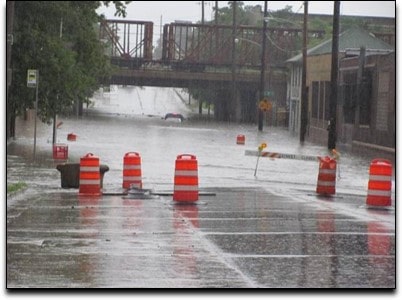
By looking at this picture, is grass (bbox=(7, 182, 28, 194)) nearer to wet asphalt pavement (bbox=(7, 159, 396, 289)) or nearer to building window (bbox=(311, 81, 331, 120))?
wet asphalt pavement (bbox=(7, 159, 396, 289))

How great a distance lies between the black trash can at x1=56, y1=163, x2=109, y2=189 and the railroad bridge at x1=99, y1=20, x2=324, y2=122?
26.1m

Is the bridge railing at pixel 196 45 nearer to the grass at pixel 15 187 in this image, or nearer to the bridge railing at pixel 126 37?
the bridge railing at pixel 126 37

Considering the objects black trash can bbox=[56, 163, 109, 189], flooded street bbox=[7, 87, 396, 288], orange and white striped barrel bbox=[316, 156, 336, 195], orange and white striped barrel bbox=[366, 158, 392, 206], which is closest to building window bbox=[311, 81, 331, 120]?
flooded street bbox=[7, 87, 396, 288]

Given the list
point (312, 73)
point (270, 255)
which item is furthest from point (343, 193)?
point (312, 73)

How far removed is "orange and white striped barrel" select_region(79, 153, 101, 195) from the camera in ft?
70.1

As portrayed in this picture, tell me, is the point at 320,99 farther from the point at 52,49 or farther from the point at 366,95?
the point at 52,49

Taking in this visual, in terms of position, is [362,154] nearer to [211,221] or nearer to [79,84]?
[79,84]

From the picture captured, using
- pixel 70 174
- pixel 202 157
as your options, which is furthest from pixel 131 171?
pixel 202 157

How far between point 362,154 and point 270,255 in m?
36.1

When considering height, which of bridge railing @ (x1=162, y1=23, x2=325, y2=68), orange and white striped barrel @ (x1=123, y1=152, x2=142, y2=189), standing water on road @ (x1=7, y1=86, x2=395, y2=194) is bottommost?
standing water on road @ (x1=7, y1=86, x2=395, y2=194)

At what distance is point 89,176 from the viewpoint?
70.7 feet

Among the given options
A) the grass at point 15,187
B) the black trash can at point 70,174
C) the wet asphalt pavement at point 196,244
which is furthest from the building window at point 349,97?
the wet asphalt pavement at point 196,244

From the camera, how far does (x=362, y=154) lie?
48.1m

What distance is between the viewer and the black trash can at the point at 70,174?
77.1ft
